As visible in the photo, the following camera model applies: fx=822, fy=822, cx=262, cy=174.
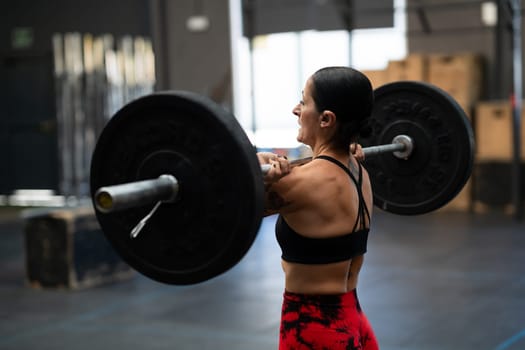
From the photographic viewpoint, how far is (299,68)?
8812 millimetres

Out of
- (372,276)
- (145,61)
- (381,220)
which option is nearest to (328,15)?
(145,61)

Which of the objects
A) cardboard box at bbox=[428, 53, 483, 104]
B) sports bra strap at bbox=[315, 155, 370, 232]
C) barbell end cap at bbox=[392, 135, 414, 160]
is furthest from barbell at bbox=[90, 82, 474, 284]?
cardboard box at bbox=[428, 53, 483, 104]

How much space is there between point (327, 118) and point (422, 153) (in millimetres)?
696

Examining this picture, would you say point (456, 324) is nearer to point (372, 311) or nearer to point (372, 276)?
point (372, 311)

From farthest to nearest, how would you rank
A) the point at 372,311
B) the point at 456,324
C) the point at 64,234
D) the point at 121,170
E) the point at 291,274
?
the point at 64,234 → the point at 372,311 → the point at 456,324 → the point at 291,274 → the point at 121,170

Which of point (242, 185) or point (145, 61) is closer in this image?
point (242, 185)

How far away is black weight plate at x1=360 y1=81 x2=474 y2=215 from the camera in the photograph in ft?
7.20

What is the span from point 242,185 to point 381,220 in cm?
599

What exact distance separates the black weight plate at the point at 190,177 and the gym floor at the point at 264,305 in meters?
2.12

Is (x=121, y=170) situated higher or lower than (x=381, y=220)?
higher

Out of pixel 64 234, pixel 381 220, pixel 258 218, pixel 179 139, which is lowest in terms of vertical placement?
pixel 381 220

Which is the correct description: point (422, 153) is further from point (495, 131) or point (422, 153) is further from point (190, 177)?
point (495, 131)

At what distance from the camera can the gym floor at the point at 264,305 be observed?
3.64 metres

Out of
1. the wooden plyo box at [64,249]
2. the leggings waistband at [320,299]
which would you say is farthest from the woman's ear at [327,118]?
the wooden plyo box at [64,249]
